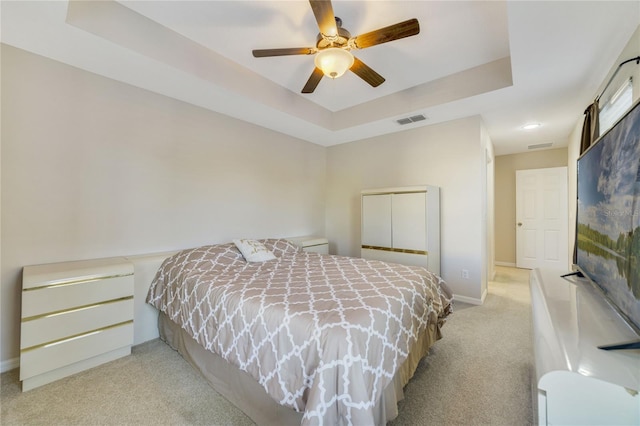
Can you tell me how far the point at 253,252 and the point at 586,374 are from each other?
2495 mm

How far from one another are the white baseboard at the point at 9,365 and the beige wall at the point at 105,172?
12mm

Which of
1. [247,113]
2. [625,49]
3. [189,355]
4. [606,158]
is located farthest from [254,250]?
[625,49]

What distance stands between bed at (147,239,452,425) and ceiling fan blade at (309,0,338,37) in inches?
69.5

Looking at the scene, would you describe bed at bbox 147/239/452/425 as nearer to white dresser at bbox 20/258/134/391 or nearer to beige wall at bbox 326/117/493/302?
white dresser at bbox 20/258/134/391

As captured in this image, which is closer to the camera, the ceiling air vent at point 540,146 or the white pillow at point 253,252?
the white pillow at point 253,252

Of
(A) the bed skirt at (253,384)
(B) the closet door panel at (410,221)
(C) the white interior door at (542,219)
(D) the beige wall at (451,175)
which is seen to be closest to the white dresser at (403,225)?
(B) the closet door panel at (410,221)

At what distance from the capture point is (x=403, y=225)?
3.48m

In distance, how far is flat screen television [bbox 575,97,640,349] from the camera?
975mm

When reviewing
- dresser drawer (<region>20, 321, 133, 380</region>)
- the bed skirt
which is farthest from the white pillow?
dresser drawer (<region>20, 321, 133, 380</region>)

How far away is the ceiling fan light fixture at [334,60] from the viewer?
6.27ft

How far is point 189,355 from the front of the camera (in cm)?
206

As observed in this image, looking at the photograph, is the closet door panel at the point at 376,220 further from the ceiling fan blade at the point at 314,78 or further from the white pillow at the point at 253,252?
the ceiling fan blade at the point at 314,78

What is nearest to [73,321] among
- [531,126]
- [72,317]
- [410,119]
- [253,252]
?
[72,317]

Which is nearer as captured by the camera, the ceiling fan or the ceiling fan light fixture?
the ceiling fan
